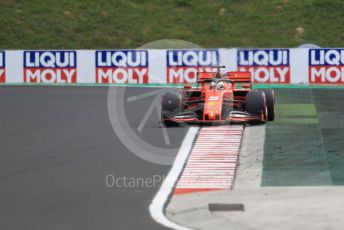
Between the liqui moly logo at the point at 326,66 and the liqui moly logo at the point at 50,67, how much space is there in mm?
9031

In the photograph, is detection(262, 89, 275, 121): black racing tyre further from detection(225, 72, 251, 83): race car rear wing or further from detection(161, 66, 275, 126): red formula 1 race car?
detection(225, 72, 251, 83): race car rear wing

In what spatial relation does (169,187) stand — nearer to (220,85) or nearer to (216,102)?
(216,102)

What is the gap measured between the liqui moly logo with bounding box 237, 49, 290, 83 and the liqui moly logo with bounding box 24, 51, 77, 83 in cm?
657

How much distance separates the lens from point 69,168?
15.1 m

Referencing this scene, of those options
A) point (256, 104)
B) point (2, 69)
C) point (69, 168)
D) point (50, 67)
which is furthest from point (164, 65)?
point (69, 168)

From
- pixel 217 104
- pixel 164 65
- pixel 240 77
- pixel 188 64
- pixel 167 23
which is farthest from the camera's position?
pixel 167 23

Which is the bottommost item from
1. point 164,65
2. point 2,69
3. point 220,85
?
point 220,85

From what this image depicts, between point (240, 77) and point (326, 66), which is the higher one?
point (326, 66)

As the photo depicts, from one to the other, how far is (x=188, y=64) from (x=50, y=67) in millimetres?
5527

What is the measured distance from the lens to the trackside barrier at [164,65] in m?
33.3

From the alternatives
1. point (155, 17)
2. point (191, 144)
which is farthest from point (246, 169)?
point (155, 17)

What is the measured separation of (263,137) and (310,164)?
3148 millimetres

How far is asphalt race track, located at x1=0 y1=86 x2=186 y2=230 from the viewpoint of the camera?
36.9 feet

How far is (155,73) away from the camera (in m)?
34.2
